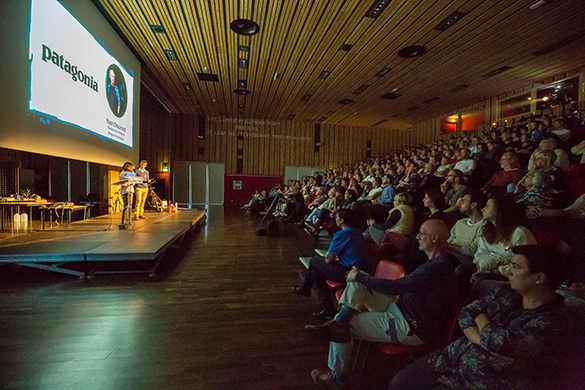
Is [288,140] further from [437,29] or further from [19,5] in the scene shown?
[19,5]

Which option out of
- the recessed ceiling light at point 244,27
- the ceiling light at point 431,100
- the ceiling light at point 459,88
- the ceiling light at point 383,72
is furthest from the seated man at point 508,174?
the ceiling light at point 431,100

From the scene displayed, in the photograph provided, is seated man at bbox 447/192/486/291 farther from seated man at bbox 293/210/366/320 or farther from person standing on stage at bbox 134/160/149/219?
person standing on stage at bbox 134/160/149/219

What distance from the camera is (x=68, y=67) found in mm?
4816

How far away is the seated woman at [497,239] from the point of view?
2.23m

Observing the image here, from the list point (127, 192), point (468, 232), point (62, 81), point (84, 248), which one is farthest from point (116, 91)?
point (468, 232)

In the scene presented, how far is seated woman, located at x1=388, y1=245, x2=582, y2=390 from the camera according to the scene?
43.6 inches

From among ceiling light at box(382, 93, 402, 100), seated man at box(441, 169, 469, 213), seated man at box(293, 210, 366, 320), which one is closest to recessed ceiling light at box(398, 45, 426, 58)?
ceiling light at box(382, 93, 402, 100)

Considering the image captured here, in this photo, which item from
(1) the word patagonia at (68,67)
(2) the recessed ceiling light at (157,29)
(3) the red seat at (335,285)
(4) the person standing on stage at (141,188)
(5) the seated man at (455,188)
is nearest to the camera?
(3) the red seat at (335,285)

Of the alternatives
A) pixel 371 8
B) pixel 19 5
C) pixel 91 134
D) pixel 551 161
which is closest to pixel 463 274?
pixel 551 161

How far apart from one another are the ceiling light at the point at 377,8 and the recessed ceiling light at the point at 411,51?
1.75 meters

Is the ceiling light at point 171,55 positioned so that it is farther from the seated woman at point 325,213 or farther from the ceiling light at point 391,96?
the ceiling light at point 391,96

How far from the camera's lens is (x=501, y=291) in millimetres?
1354

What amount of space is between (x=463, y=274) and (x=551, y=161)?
2632mm

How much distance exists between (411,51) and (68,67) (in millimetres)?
7401
